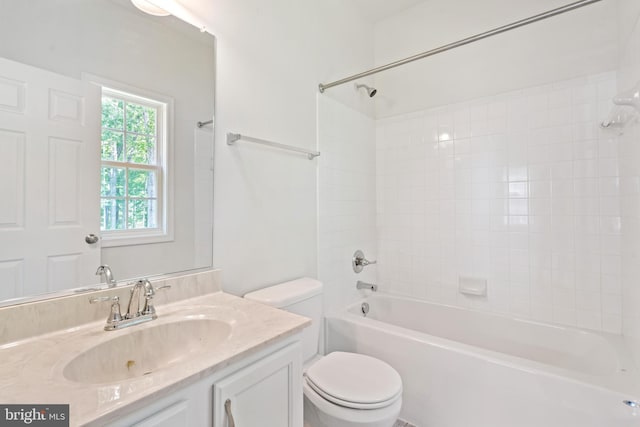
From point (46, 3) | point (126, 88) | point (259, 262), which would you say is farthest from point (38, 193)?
point (259, 262)

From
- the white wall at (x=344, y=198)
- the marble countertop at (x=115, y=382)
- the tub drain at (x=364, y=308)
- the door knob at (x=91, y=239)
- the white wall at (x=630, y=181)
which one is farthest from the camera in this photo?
the tub drain at (x=364, y=308)

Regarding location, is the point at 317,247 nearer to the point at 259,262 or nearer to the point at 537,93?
the point at 259,262

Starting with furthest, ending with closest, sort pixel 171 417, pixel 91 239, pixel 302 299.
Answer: pixel 302 299 < pixel 91 239 < pixel 171 417

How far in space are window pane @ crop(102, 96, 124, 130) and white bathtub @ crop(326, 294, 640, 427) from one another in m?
1.57

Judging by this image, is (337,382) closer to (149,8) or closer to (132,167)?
(132,167)

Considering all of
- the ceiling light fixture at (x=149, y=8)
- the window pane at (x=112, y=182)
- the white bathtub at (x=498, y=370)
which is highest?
the ceiling light fixture at (x=149, y=8)

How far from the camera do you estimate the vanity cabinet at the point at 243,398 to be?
0.66m

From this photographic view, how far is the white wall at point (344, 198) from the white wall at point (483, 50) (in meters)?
0.43

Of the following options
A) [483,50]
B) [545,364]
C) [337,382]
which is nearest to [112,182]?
Result: [337,382]

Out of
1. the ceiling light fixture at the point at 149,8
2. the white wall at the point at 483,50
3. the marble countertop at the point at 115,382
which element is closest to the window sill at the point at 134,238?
the marble countertop at the point at 115,382

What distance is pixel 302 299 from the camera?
1.57 m

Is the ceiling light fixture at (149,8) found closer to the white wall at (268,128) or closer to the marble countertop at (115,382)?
the white wall at (268,128)

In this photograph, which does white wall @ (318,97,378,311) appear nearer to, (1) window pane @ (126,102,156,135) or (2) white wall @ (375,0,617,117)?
(2) white wall @ (375,0,617,117)

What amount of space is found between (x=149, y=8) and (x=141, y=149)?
0.58 metres
